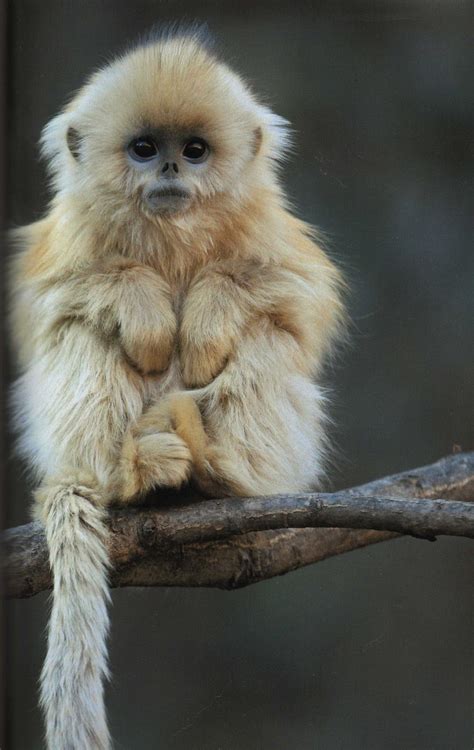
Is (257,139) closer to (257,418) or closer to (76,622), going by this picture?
(257,418)

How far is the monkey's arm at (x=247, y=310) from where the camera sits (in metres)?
2.79

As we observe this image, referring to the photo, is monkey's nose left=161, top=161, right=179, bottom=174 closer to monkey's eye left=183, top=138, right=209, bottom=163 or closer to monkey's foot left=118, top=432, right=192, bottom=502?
monkey's eye left=183, top=138, right=209, bottom=163

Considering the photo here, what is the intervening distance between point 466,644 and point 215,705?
0.91 metres

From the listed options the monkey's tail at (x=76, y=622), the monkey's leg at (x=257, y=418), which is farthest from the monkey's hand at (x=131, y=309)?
the monkey's tail at (x=76, y=622)

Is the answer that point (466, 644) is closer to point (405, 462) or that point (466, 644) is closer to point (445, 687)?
point (445, 687)

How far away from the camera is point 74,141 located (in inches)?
114

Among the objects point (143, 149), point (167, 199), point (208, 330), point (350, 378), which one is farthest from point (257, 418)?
point (350, 378)

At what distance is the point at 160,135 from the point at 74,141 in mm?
289

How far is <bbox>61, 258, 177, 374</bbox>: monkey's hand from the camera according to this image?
2736mm

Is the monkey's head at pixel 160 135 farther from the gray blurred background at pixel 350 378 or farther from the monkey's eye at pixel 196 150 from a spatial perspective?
the gray blurred background at pixel 350 378

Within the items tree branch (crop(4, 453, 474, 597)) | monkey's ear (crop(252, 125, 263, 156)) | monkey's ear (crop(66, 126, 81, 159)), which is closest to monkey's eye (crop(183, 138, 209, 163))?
monkey's ear (crop(252, 125, 263, 156))

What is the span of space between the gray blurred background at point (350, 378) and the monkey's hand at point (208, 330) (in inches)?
20.6

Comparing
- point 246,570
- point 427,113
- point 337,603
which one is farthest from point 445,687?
point 427,113

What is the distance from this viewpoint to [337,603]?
13.1ft
